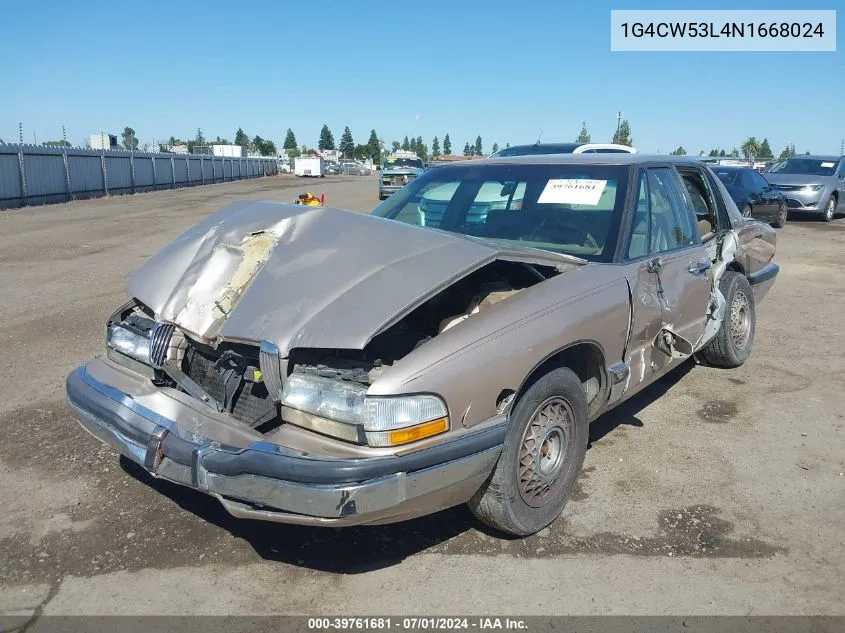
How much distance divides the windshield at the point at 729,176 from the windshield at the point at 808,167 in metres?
4.67

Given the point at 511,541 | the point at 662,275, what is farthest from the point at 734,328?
the point at 511,541

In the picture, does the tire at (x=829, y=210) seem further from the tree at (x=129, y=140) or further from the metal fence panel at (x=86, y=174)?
the tree at (x=129, y=140)

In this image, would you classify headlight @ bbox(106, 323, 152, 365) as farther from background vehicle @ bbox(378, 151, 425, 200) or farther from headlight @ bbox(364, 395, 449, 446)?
background vehicle @ bbox(378, 151, 425, 200)

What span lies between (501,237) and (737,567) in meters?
2.16

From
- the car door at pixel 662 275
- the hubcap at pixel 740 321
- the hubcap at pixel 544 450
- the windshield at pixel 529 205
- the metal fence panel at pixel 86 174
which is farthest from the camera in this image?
the metal fence panel at pixel 86 174

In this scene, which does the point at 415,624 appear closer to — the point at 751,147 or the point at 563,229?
the point at 563,229

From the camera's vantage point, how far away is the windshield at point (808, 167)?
63.1 feet

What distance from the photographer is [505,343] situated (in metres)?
2.88

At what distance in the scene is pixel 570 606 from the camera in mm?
2762

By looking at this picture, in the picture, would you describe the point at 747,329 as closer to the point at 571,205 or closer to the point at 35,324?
the point at 571,205

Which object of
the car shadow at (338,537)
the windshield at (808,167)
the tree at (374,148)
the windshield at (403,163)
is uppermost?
the tree at (374,148)

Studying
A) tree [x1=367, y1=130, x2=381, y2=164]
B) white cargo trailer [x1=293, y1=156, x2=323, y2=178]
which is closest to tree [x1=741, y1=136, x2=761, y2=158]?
white cargo trailer [x1=293, y1=156, x2=323, y2=178]

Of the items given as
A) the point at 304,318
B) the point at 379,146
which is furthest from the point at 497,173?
the point at 379,146

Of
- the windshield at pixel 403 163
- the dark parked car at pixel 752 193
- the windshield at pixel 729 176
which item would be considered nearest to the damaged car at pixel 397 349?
the dark parked car at pixel 752 193
